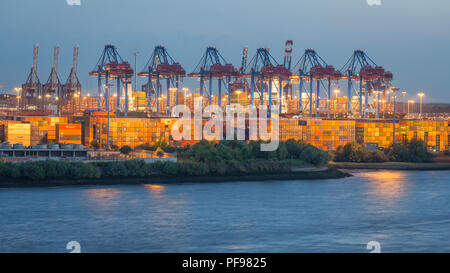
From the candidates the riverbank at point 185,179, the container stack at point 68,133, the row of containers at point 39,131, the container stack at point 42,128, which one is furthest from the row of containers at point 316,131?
the riverbank at point 185,179

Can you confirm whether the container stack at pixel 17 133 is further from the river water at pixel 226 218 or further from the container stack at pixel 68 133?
the river water at pixel 226 218

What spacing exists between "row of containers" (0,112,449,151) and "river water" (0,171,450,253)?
624 inches

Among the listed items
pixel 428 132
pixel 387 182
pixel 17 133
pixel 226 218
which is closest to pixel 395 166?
pixel 387 182

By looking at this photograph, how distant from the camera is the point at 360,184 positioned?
25766 mm

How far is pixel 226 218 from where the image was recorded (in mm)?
16922

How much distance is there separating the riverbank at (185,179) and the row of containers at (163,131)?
37.0ft

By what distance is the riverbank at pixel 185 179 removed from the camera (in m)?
22.4

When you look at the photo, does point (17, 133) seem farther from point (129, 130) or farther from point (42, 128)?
point (129, 130)

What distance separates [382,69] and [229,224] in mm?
35441

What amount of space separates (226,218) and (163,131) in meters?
24.9

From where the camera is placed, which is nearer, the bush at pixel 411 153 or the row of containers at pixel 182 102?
the bush at pixel 411 153

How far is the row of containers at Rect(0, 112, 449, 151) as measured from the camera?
39.8 m
